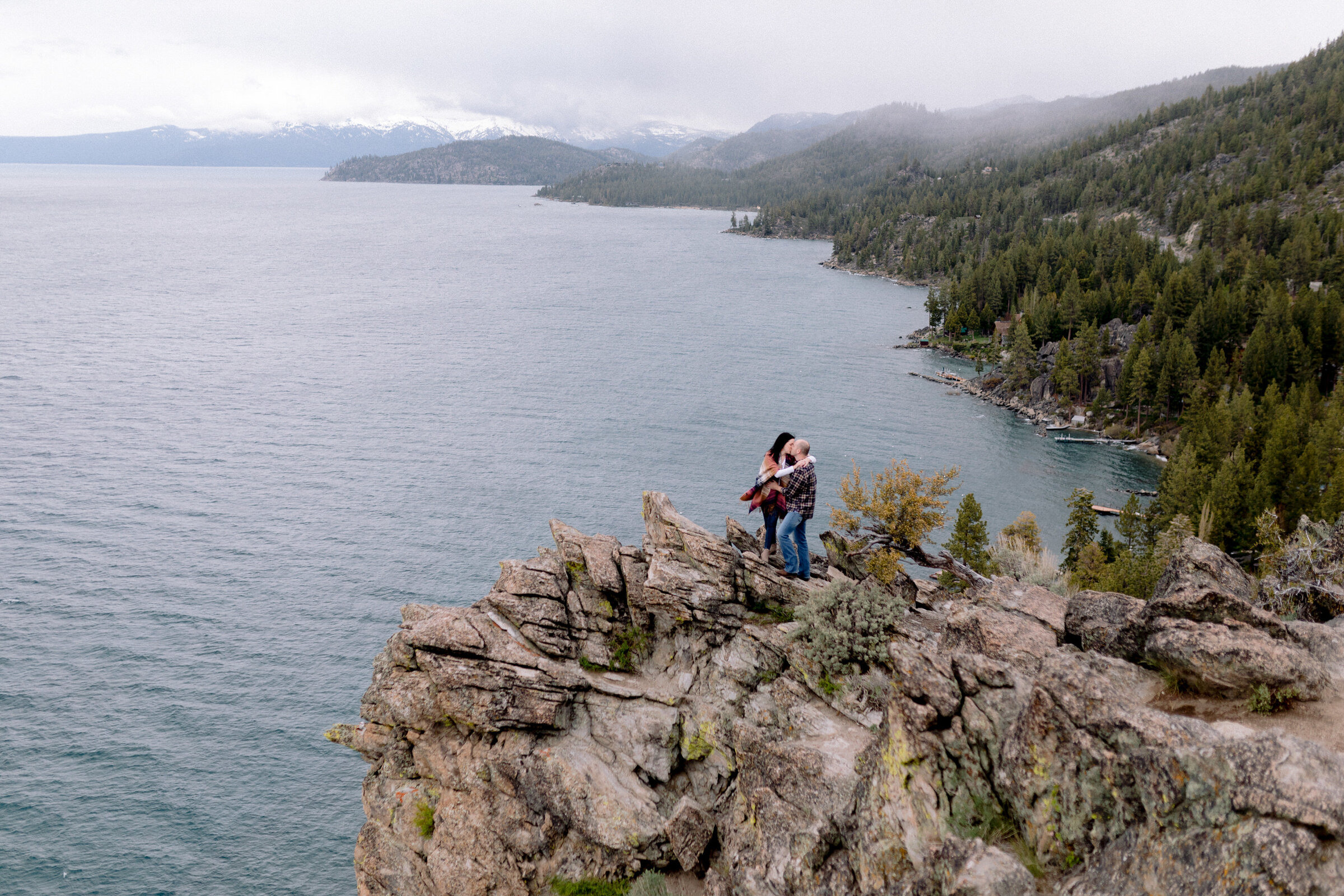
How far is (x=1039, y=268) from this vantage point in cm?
14750

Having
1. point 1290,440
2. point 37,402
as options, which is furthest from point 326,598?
point 1290,440

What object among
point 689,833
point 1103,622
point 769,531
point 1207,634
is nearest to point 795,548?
point 769,531

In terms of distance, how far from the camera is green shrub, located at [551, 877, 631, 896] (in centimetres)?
2056

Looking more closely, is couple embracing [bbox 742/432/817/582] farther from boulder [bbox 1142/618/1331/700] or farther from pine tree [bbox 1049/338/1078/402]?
pine tree [bbox 1049/338/1078/402]

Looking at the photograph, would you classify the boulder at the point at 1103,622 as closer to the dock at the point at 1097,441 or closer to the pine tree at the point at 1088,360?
the dock at the point at 1097,441

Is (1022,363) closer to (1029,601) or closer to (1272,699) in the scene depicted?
(1029,601)

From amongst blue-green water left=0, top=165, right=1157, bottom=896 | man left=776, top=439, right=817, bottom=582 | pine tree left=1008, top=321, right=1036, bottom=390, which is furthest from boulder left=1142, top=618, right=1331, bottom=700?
pine tree left=1008, top=321, right=1036, bottom=390

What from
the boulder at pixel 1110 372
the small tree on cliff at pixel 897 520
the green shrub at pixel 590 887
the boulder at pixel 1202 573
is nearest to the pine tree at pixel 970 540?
the small tree on cliff at pixel 897 520

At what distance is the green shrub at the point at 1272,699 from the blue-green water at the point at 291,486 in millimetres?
37195

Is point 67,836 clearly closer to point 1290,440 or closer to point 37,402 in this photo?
point 37,402

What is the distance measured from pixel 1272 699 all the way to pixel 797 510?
11.4 m

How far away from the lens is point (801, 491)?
842 inches

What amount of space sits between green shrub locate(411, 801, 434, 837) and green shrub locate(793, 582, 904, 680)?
12.7 m

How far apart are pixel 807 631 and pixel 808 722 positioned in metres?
2.55
